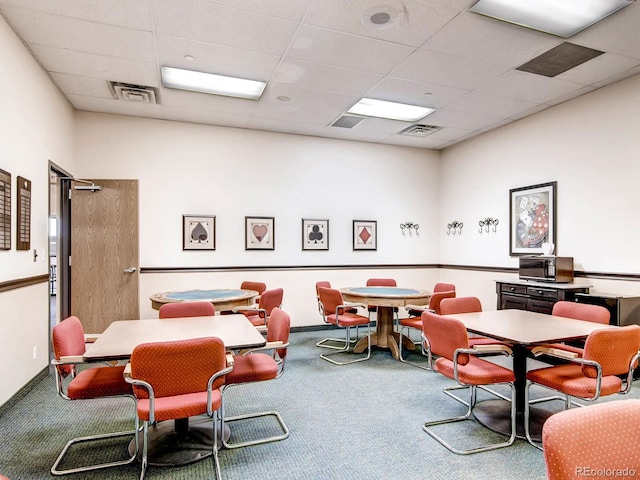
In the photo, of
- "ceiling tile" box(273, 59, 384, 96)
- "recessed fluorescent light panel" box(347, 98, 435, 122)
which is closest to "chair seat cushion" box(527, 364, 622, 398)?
"ceiling tile" box(273, 59, 384, 96)

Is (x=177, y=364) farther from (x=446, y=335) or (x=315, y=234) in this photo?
(x=315, y=234)

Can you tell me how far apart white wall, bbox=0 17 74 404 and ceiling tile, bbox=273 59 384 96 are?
7.43ft

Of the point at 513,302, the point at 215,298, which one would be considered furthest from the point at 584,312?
the point at 215,298

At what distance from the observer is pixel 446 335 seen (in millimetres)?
2650

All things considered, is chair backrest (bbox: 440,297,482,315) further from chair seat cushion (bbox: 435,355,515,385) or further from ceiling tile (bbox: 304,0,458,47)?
ceiling tile (bbox: 304,0,458,47)

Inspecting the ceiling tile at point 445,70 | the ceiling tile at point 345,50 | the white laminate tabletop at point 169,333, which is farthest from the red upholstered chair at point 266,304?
the ceiling tile at point 445,70

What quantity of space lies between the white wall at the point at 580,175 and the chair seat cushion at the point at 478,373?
236cm

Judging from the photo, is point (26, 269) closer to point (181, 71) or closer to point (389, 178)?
point (181, 71)

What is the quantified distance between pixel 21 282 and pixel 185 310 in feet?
4.72

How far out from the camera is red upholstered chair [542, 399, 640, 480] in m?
1.05

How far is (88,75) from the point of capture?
4039mm

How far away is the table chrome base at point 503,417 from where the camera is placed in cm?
278

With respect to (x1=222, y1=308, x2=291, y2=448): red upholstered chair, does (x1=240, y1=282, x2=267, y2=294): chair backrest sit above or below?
above

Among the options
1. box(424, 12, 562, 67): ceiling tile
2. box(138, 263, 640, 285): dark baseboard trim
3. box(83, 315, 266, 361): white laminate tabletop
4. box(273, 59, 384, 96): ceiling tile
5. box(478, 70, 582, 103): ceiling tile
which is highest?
box(273, 59, 384, 96): ceiling tile
